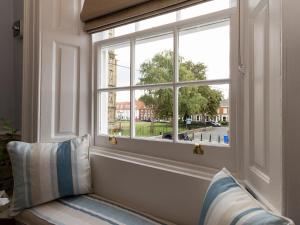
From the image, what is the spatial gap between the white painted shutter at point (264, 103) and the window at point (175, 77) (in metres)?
0.14

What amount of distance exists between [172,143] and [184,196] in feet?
0.97

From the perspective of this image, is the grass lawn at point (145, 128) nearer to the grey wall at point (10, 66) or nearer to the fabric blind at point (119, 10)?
the fabric blind at point (119, 10)

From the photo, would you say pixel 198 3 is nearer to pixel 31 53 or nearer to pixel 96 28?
pixel 96 28

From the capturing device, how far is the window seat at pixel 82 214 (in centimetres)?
115

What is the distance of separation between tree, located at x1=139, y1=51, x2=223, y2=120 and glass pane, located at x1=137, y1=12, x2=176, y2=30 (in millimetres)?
174

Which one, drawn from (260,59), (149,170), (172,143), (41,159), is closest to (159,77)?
(172,143)

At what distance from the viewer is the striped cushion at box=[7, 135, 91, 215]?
1369 mm

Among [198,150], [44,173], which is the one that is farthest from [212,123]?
[44,173]

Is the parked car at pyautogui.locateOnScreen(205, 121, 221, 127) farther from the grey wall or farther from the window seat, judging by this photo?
the grey wall

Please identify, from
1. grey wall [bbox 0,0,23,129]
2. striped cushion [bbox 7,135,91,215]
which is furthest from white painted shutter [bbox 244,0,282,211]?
grey wall [bbox 0,0,23,129]

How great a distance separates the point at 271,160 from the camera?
74 cm

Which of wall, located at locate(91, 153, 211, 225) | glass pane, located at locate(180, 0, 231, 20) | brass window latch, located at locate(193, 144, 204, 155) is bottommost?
wall, located at locate(91, 153, 211, 225)

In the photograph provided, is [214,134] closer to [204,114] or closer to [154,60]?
[204,114]

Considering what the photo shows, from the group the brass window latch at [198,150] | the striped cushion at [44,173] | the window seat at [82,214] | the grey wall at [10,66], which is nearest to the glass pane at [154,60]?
the brass window latch at [198,150]
